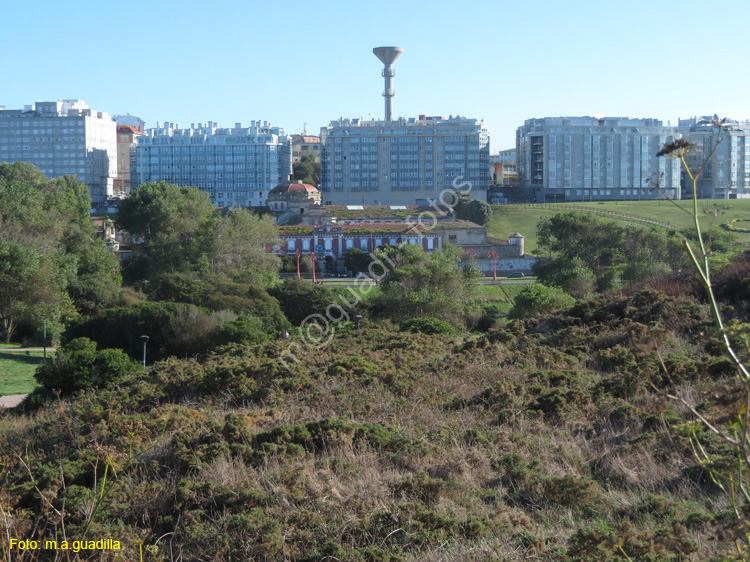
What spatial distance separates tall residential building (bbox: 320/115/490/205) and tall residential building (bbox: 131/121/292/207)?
28.0 feet

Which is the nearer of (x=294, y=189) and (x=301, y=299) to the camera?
(x=301, y=299)

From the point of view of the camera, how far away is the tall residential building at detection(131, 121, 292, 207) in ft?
268

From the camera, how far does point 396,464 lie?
6027 mm

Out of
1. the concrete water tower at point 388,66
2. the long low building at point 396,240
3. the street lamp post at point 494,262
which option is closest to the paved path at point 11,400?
the long low building at point 396,240

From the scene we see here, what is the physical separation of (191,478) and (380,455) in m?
1.41

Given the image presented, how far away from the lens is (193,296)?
2589 cm

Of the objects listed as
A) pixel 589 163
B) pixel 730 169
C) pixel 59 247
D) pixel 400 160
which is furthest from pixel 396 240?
pixel 730 169

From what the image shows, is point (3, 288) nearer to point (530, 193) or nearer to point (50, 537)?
point (50, 537)

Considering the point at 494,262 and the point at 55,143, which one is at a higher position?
the point at 55,143

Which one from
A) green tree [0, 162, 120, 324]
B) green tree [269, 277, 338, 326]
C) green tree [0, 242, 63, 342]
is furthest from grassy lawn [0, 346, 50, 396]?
green tree [269, 277, 338, 326]

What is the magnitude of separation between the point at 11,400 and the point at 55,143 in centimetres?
7466

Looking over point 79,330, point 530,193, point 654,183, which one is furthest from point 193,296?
point 530,193

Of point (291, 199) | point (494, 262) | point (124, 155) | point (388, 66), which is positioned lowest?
point (494, 262)

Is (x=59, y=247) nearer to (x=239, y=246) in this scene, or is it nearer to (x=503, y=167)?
(x=239, y=246)
